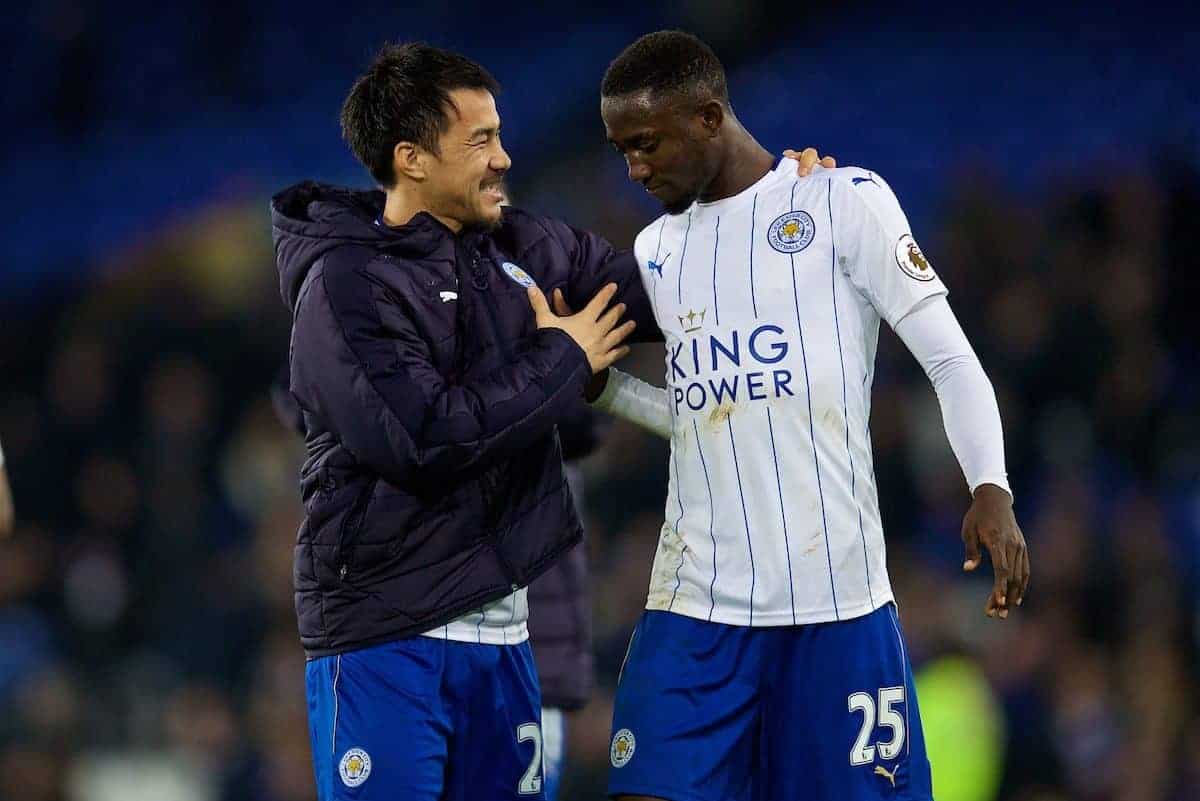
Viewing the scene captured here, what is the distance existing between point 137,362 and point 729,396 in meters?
4.52

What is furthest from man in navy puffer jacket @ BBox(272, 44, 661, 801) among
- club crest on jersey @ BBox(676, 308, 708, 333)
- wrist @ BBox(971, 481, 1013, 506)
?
wrist @ BBox(971, 481, 1013, 506)

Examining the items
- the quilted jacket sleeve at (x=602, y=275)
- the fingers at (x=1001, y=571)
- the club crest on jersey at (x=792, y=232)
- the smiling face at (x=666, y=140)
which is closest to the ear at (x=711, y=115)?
the smiling face at (x=666, y=140)

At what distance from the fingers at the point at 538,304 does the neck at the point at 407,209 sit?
0.21 metres

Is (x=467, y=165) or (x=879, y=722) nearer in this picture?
(x=879, y=722)

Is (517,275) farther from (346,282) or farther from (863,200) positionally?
(863,200)

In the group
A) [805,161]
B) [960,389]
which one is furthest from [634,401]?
[960,389]

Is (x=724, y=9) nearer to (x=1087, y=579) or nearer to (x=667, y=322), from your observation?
(x=1087, y=579)

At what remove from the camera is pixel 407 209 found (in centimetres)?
321

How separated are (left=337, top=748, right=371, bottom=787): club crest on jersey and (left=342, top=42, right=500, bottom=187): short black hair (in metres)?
1.10

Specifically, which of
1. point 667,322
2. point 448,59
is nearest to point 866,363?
point 667,322

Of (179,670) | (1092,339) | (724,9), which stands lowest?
(179,670)

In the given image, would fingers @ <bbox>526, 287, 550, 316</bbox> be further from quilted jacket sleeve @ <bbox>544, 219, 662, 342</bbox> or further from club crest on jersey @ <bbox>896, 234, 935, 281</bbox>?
club crest on jersey @ <bbox>896, 234, 935, 281</bbox>

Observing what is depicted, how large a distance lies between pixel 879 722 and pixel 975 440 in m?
0.53

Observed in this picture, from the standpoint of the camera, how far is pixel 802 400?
2.98 meters
